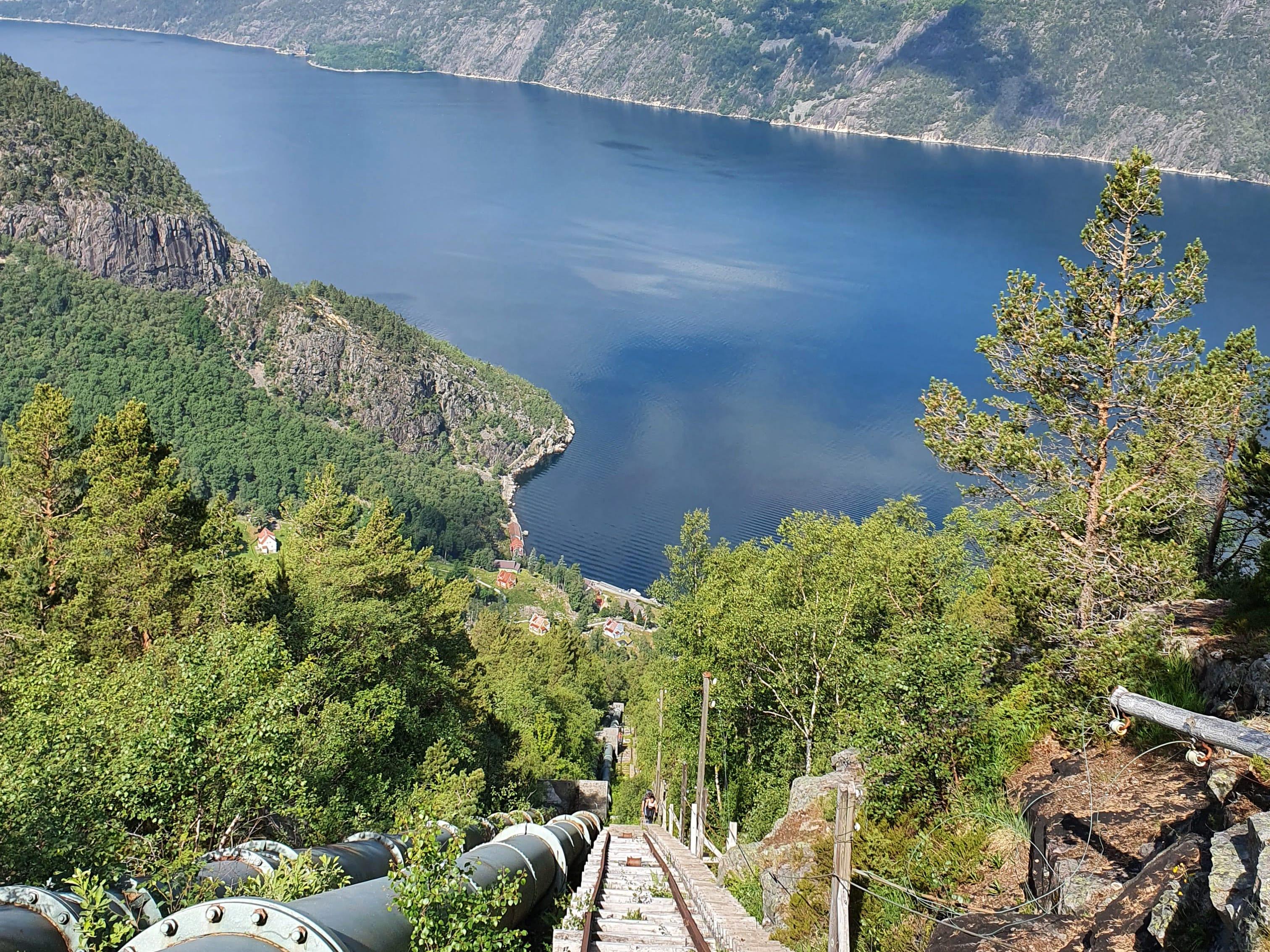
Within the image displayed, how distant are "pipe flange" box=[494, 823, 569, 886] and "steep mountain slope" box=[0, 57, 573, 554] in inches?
4236

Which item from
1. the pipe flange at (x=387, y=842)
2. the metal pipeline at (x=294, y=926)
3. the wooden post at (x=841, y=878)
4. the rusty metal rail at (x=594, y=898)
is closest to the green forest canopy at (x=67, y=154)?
the rusty metal rail at (x=594, y=898)

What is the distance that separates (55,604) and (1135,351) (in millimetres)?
23278

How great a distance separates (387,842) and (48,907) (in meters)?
4.23

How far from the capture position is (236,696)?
896 centimetres

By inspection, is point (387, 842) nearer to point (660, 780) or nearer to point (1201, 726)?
point (1201, 726)

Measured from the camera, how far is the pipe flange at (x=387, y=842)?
870 cm

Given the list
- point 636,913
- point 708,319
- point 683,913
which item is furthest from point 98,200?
point 683,913

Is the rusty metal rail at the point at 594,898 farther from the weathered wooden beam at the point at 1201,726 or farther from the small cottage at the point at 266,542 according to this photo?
the small cottage at the point at 266,542

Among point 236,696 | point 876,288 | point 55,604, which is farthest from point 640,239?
point 236,696

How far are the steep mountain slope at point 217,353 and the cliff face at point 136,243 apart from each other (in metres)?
0.25

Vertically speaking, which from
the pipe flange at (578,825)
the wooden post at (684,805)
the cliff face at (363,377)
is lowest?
the cliff face at (363,377)

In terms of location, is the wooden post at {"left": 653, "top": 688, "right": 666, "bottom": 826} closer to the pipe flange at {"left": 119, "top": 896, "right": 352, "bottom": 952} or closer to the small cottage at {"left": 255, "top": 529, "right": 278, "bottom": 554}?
the pipe flange at {"left": 119, "top": 896, "right": 352, "bottom": 952}

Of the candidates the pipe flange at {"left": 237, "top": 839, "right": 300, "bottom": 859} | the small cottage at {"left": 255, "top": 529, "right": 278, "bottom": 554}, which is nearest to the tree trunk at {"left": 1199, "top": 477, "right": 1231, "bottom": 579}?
the pipe flange at {"left": 237, "top": 839, "right": 300, "bottom": 859}

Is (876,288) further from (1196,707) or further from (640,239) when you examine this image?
(1196,707)
